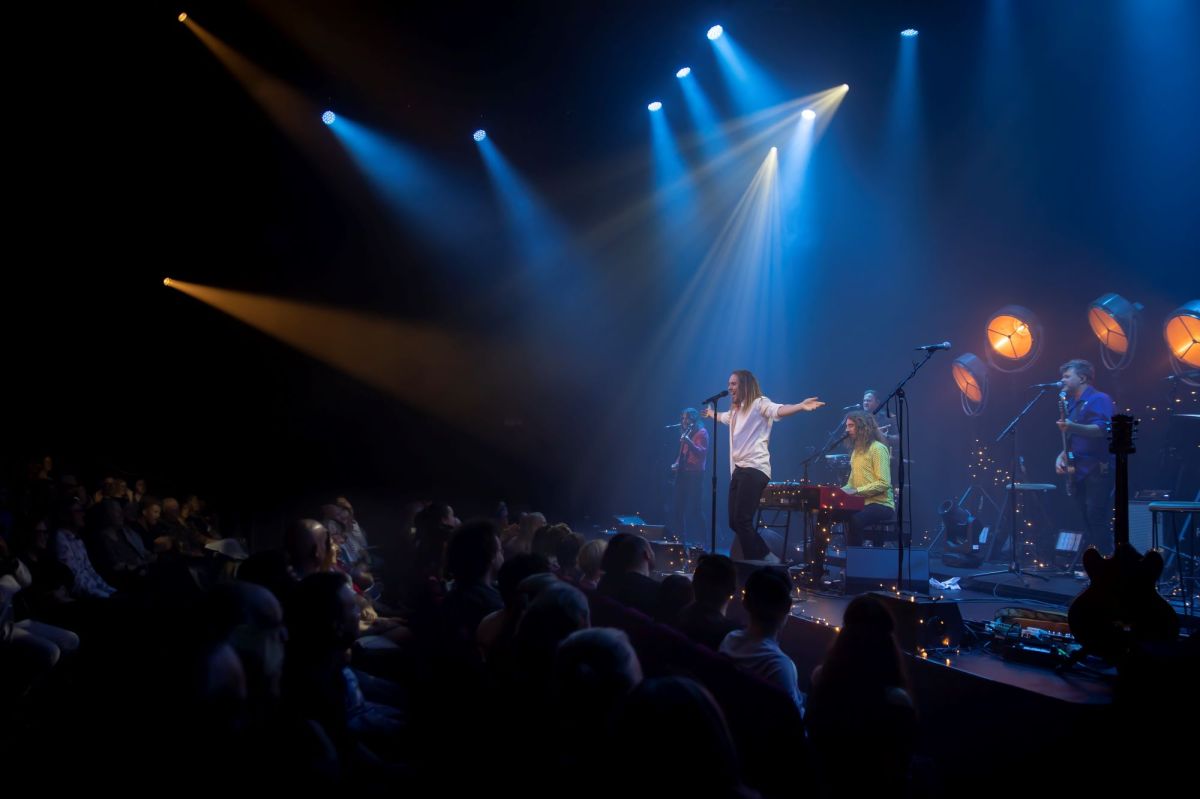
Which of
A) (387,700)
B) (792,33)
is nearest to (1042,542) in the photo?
(792,33)

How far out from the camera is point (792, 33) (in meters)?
9.98

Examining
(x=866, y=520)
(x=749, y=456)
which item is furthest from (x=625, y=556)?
(x=866, y=520)

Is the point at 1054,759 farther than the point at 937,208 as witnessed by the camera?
No

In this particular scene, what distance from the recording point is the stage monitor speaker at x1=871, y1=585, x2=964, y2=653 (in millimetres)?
4688

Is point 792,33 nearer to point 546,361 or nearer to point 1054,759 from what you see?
point 546,361

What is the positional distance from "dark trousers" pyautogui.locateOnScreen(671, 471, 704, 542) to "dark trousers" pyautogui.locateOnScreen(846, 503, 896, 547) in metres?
4.48

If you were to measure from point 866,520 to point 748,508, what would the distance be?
1434 mm

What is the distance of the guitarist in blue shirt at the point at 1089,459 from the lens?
8.44 m

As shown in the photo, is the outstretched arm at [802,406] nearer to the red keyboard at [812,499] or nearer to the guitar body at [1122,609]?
the red keyboard at [812,499]

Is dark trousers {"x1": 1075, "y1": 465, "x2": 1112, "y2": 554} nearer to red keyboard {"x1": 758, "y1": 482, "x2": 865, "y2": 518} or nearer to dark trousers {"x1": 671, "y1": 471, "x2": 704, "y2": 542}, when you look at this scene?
red keyboard {"x1": 758, "y1": 482, "x2": 865, "y2": 518}

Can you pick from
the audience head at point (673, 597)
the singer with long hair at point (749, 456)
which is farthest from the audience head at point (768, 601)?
the singer with long hair at point (749, 456)

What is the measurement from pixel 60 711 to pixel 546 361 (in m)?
11.0

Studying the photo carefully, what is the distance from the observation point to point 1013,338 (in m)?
11.6

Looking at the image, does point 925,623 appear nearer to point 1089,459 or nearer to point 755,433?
point 755,433
